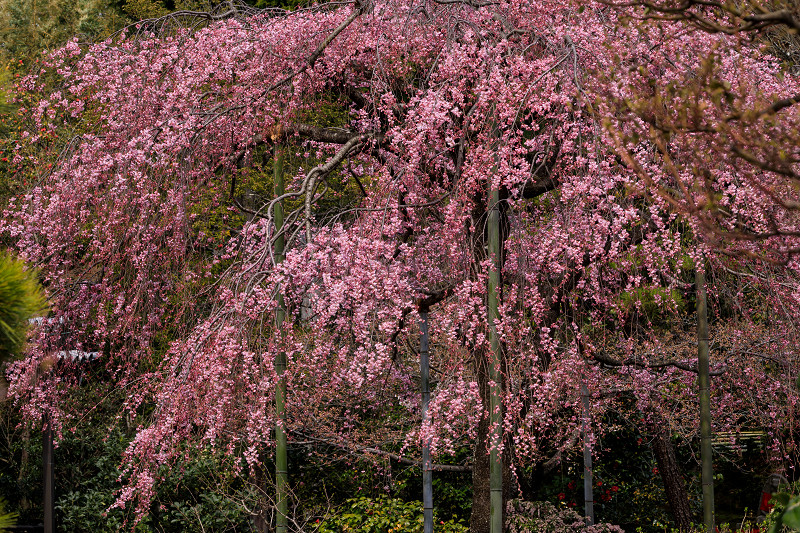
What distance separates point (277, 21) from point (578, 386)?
4.75 m

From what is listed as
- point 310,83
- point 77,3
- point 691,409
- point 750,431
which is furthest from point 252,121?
point 77,3

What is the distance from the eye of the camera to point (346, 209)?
7.55 meters

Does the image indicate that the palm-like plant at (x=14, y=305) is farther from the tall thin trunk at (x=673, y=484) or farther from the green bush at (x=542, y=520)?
the tall thin trunk at (x=673, y=484)

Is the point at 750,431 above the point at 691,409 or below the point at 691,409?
below

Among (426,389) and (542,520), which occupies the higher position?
(426,389)

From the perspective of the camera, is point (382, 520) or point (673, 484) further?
point (673, 484)

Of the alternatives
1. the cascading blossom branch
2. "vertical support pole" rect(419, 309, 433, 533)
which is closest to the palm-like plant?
the cascading blossom branch

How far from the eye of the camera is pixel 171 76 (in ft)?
26.5

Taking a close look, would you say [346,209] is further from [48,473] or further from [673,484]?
[673,484]

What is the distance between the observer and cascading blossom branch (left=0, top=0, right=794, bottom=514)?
6.70m

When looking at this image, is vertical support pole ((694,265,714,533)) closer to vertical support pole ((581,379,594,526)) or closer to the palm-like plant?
vertical support pole ((581,379,594,526))

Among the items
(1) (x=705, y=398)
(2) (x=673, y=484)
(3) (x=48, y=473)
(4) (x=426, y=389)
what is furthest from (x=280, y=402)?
(2) (x=673, y=484)

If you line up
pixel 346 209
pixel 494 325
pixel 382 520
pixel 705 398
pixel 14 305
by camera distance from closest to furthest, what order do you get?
1. pixel 14 305
2. pixel 494 325
3. pixel 346 209
4. pixel 705 398
5. pixel 382 520

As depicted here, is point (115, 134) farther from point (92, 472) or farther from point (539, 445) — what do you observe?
point (539, 445)
